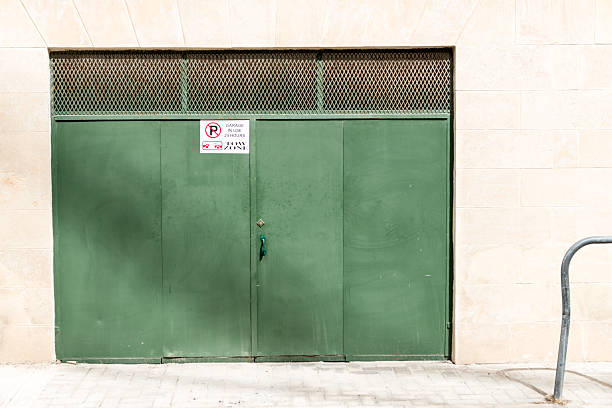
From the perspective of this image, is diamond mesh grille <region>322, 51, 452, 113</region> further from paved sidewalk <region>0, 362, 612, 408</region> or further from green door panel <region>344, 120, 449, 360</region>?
paved sidewalk <region>0, 362, 612, 408</region>

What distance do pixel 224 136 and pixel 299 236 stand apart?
1.07 metres

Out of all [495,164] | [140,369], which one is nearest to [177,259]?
[140,369]

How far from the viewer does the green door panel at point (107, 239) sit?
6.54 metres

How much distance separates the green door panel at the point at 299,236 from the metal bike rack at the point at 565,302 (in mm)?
1902

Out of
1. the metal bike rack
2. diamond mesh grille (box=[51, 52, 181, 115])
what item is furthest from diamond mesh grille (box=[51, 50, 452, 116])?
the metal bike rack

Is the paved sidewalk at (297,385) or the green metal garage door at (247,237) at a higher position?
the green metal garage door at (247,237)

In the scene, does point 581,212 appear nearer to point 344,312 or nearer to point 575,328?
point 575,328

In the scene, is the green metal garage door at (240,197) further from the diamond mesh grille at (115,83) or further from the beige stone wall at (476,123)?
the beige stone wall at (476,123)

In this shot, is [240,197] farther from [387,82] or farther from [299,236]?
[387,82]

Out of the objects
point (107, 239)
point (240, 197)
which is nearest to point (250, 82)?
point (240, 197)

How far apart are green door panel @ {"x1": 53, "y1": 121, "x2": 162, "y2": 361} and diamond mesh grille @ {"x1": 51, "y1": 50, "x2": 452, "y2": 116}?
0.84ft

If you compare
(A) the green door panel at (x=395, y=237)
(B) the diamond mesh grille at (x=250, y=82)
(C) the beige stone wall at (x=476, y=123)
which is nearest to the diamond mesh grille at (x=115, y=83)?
(B) the diamond mesh grille at (x=250, y=82)

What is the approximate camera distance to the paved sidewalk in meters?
5.71

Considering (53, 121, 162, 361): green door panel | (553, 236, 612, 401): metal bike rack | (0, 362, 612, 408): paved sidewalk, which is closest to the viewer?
(553, 236, 612, 401): metal bike rack
